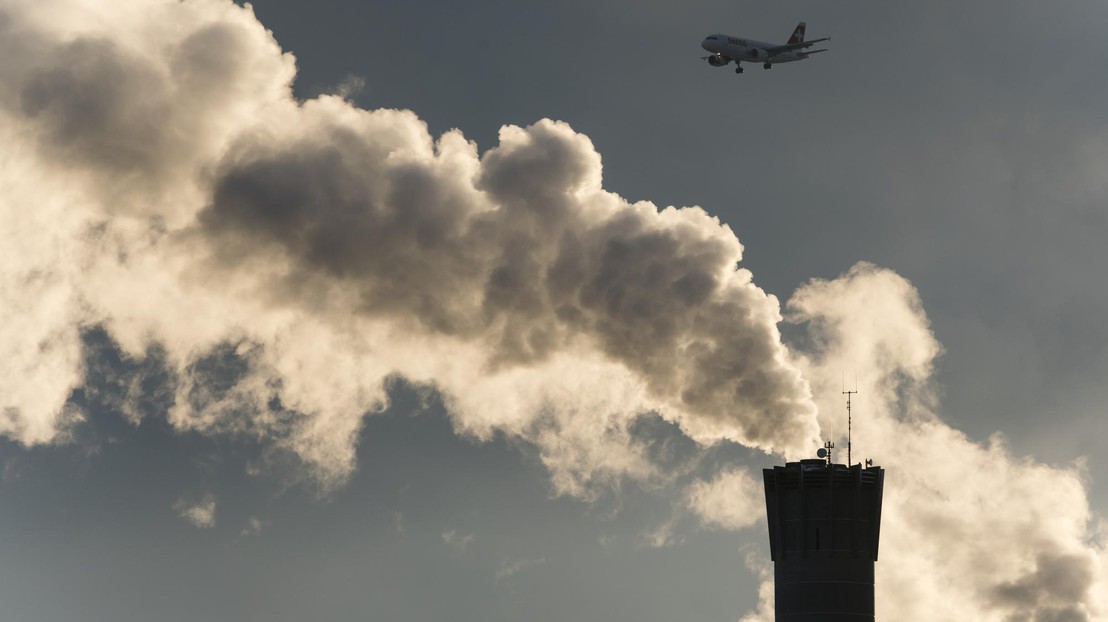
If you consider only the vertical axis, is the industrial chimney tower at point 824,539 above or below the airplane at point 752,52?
below

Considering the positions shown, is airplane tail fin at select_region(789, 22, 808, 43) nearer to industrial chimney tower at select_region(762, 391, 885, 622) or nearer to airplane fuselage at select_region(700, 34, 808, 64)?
airplane fuselage at select_region(700, 34, 808, 64)

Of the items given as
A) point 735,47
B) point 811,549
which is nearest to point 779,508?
point 811,549

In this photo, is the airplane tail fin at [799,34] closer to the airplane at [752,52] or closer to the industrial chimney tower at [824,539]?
the airplane at [752,52]

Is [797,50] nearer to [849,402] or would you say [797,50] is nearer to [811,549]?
[849,402]

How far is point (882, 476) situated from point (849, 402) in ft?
38.4

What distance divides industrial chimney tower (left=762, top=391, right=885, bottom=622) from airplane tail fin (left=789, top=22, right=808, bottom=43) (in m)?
61.7

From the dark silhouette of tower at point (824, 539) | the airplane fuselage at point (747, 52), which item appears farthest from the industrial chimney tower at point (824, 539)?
the airplane fuselage at point (747, 52)

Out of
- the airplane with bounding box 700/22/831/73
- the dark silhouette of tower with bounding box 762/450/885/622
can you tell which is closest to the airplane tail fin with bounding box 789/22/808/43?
the airplane with bounding box 700/22/831/73

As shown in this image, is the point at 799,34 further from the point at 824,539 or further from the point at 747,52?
the point at 824,539

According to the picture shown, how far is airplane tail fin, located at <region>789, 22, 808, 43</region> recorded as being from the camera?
488ft

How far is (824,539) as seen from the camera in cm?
9656

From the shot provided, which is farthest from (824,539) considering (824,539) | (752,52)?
A: (752,52)

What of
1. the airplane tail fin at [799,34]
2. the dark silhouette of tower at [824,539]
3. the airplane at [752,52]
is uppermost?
the airplane tail fin at [799,34]

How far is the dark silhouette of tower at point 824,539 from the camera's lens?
314ft
